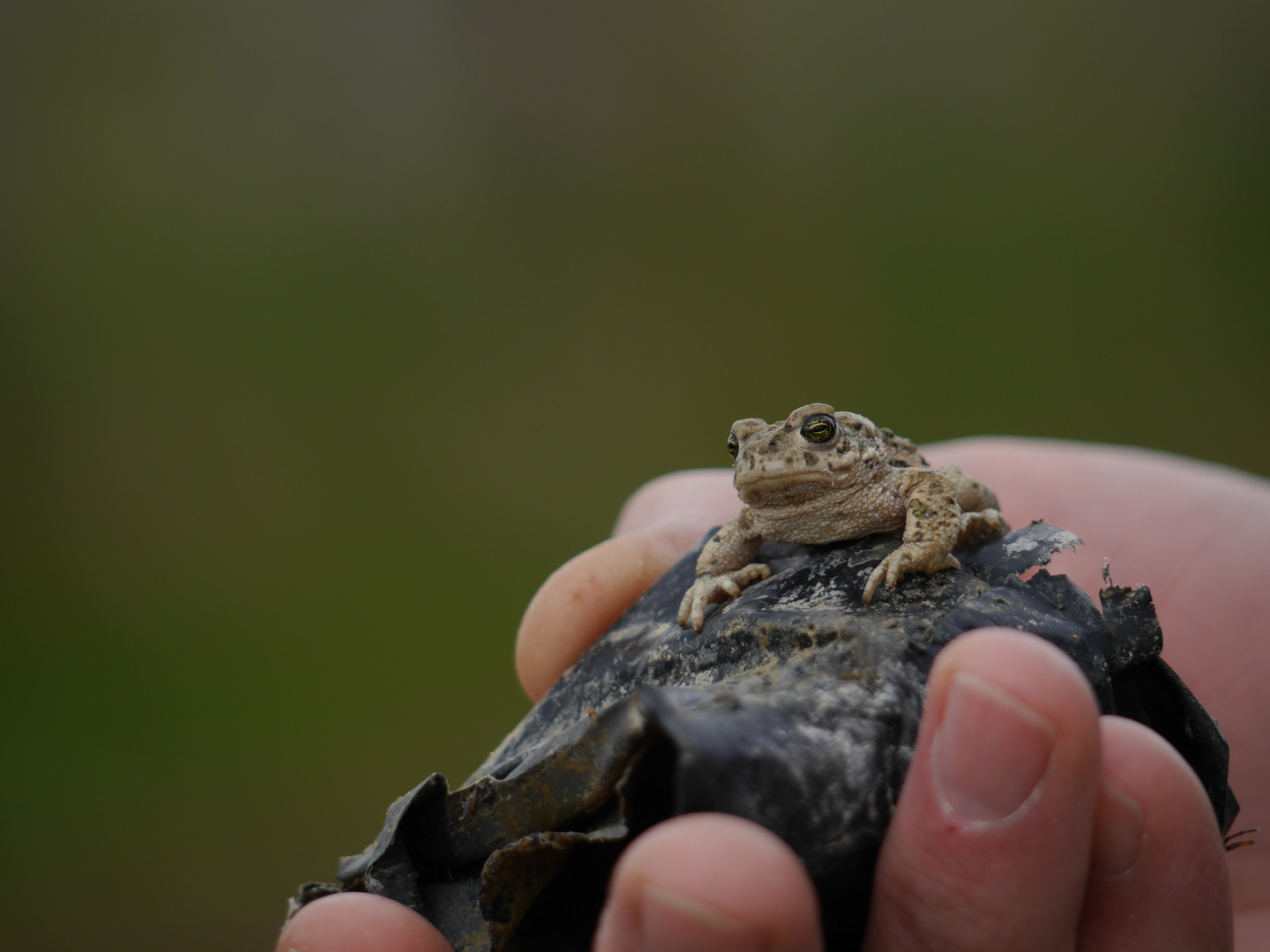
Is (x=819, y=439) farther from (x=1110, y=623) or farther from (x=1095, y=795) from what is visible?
(x=1095, y=795)

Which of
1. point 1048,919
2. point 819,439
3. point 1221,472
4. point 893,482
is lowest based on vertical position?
point 1221,472

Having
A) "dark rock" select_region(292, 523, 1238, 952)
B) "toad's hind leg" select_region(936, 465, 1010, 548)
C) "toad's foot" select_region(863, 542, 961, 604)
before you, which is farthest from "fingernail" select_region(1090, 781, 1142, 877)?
"toad's hind leg" select_region(936, 465, 1010, 548)

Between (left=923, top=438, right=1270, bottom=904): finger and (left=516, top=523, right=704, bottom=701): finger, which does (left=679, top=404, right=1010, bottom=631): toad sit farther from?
(left=923, top=438, right=1270, bottom=904): finger

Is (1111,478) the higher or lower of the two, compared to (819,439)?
lower

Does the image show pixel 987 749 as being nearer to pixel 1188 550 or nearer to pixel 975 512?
pixel 975 512

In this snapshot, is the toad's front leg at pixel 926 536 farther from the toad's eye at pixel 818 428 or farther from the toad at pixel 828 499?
the toad's eye at pixel 818 428

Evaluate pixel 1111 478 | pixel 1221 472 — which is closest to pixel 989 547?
pixel 1111 478

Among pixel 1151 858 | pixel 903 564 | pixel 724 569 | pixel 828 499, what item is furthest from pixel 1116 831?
pixel 724 569
